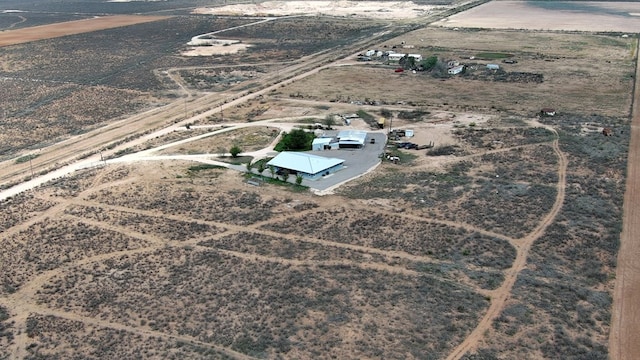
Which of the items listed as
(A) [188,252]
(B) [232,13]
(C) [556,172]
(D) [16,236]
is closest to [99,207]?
(D) [16,236]

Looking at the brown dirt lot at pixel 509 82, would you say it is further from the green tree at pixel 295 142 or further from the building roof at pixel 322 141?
the green tree at pixel 295 142

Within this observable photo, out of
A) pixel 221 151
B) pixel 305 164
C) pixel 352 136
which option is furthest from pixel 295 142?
pixel 221 151

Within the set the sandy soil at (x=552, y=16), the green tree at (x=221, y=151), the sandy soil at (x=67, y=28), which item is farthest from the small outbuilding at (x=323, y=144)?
the sandy soil at (x=552, y=16)

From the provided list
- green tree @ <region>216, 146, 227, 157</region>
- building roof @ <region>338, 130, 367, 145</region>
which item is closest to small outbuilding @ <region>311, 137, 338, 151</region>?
building roof @ <region>338, 130, 367, 145</region>

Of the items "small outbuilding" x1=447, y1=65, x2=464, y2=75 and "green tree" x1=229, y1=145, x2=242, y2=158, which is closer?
"green tree" x1=229, y1=145, x2=242, y2=158

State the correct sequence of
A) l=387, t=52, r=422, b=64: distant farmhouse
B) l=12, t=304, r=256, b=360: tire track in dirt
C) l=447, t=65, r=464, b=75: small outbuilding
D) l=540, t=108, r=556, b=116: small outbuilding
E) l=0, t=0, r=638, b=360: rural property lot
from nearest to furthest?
l=12, t=304, r=256, b=360: tire track in dirt < l=0, t=0, r=638, b=360: rural property lot < l=540, t=108, r=556, b=116: small outbuilding < l=447, t=65, r=464, b=75: small outbuilding < l=387, t=52, r=422, b=64: distant farmhouse

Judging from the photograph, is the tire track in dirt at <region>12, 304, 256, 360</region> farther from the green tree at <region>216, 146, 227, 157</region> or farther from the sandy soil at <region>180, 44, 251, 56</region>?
the sandy soil at <region>180, 44, 251, 56</region>

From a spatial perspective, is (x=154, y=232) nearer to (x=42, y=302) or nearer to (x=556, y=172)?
(x=42, y=302)
